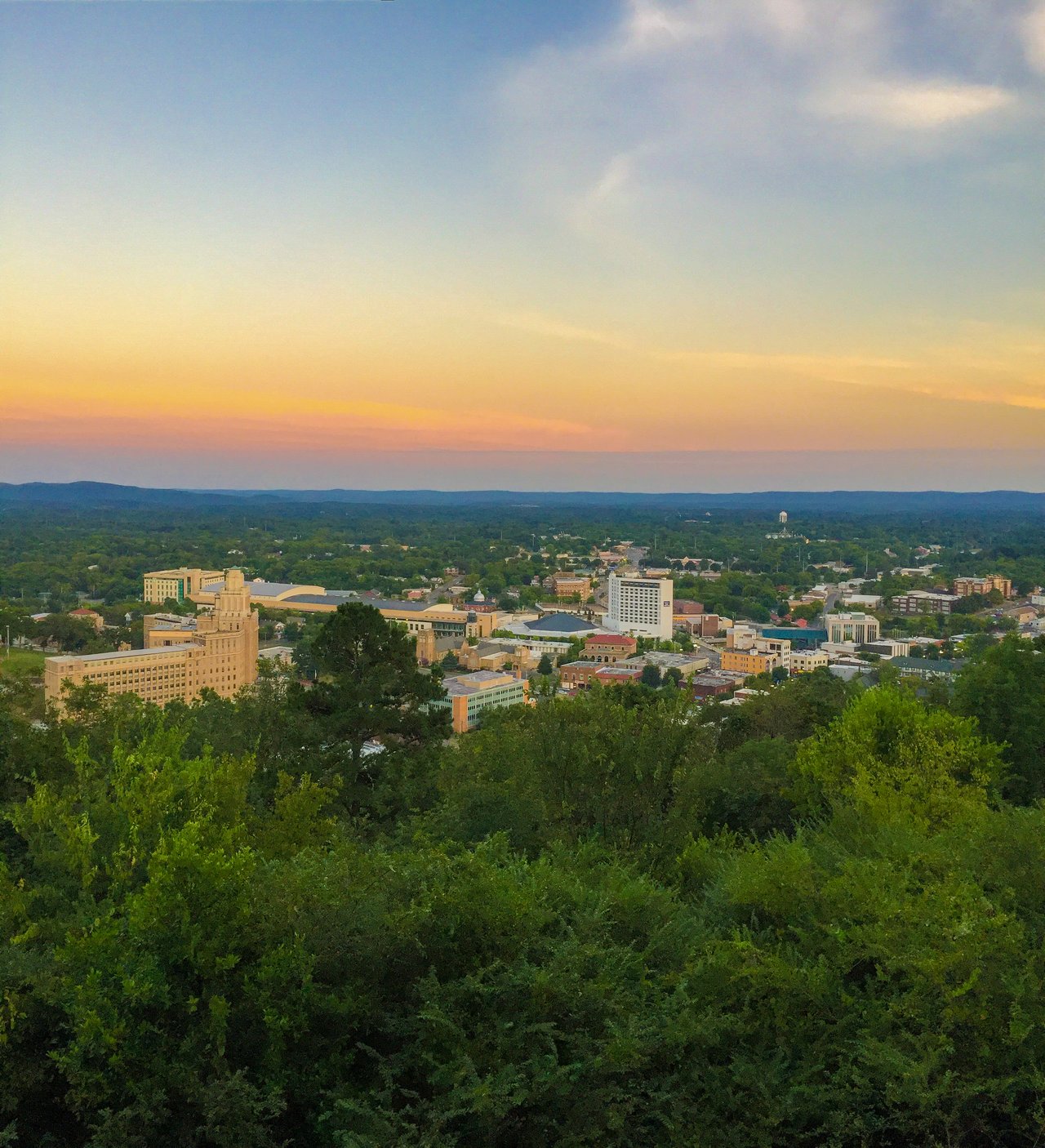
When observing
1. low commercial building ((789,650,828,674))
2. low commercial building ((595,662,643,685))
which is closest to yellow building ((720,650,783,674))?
low commercial building ((789,650,828,674))

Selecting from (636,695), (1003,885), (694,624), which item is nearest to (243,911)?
(1003,885)

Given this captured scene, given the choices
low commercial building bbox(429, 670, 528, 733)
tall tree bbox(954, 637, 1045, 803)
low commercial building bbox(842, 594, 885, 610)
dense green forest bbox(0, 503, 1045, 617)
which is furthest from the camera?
dense green forest bbox(0, 503, 1045, 617)

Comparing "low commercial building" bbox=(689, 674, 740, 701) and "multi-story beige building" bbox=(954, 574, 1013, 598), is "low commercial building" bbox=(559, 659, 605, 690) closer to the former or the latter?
"low commercial building" bbox=(689, 674, 740, 701)

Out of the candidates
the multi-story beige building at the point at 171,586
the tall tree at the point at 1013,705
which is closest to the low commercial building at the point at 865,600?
the multi-story beige building at the point at 171,586

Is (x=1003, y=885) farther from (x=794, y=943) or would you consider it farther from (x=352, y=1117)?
(x=352, y=1117)

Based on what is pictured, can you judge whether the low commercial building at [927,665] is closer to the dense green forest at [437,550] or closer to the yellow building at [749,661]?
the yellow building at [749,661]

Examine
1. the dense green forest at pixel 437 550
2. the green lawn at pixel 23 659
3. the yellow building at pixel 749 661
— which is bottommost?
the yellow building at pixel 749 661
